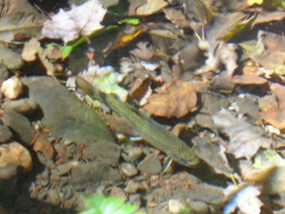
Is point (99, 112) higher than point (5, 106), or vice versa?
point (5, 106)

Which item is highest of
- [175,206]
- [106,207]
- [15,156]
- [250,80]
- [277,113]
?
[106,207]

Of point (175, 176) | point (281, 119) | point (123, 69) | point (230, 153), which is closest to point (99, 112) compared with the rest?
point (123, 69)

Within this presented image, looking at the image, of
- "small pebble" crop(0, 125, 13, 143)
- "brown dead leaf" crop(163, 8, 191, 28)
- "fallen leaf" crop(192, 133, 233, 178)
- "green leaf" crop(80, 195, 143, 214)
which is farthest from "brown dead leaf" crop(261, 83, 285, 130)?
"green leaf" crop(80, 195, 143, 214)

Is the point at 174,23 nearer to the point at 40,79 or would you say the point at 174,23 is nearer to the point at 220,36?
the point at 220,36

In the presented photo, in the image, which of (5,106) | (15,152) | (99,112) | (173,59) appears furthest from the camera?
(173,59)

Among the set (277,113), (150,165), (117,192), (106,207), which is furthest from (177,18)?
(106,207)

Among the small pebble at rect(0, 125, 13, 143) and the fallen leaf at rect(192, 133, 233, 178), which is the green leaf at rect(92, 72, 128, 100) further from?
the small pebble at rect(0, 125, 13, 143)

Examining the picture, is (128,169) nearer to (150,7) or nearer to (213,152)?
(213,152)
